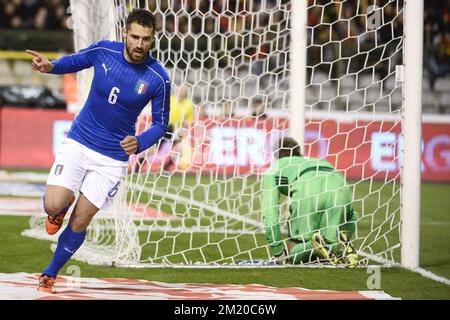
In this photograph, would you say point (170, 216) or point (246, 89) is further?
point (246, 89)

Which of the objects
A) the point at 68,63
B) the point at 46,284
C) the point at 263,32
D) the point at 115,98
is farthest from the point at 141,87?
the point at 263,32

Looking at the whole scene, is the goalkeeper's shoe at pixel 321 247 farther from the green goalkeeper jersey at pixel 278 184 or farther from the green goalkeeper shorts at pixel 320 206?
the green goalkeeper jersey at pixel 278 184

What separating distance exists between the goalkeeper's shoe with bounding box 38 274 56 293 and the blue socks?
1.4 inches

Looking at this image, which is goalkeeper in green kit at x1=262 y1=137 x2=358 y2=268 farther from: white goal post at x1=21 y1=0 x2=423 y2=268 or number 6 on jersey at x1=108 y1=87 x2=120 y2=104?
number 6 on jersey at x1=108 y1=87 x2=120 y2=104

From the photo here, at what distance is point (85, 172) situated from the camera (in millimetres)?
6641

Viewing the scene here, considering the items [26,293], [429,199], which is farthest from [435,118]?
[26,293]

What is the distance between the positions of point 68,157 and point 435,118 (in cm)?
1592

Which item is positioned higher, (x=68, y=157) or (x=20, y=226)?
(x=68, y=157)

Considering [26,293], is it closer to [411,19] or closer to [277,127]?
[411,19]

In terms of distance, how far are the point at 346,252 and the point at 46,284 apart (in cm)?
294

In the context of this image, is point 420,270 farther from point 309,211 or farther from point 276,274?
point 276,274

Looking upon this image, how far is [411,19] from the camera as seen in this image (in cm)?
824

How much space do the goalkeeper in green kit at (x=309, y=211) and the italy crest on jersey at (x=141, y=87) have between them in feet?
7.21

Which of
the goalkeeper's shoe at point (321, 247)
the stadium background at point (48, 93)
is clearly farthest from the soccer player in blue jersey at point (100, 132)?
the stadium background at point (48, 93)
